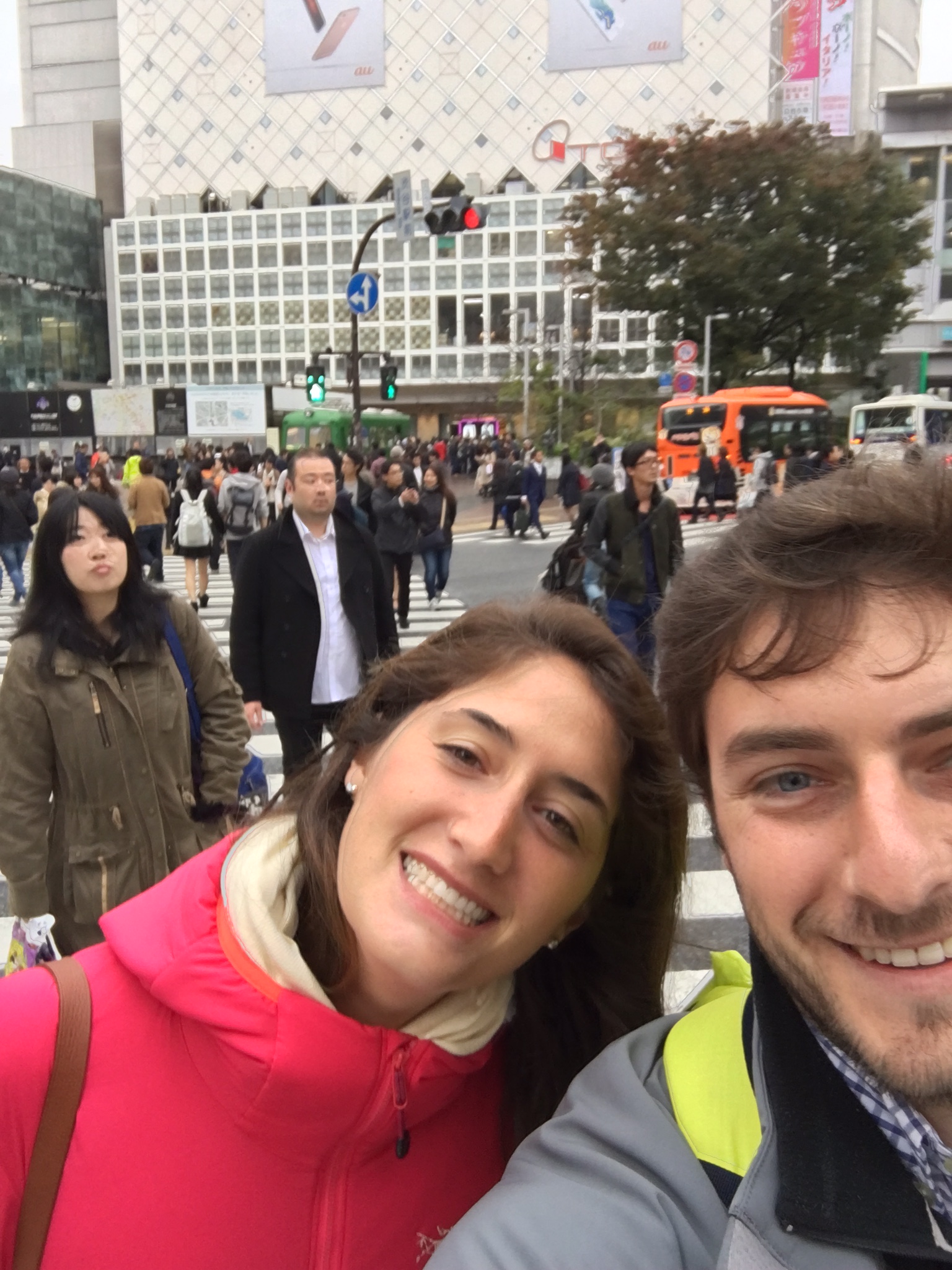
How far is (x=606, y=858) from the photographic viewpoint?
173cm

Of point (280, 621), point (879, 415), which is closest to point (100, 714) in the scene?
point (280, 621)

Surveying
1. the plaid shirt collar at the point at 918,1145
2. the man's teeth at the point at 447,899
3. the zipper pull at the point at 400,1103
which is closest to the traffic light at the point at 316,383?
the man's teeth at the point at 447,899

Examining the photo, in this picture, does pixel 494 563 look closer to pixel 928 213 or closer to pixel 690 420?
pixel 690 420

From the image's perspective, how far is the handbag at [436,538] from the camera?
42.4 feet

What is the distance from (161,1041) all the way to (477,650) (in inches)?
29.0

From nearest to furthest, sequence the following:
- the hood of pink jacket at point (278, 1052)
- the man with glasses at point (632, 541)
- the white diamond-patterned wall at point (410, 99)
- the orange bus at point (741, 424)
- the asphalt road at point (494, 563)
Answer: the hood of pink jacket at point (278, 1052)
the man with glasses at point (632, 541)
the asphalt road at point (494, 563)
the orange bus at point (741, 424)
the white diamond-patterned wall at point (410, 99)

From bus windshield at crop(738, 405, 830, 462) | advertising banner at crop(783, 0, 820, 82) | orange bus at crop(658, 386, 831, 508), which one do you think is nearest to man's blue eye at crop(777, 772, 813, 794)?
orange bus at crop(658, 386, 831, 508)

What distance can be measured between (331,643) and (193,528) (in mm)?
7653

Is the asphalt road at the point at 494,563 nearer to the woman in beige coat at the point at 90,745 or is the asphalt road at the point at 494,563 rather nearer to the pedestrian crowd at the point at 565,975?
the woman in beige coat at the point at 90,745

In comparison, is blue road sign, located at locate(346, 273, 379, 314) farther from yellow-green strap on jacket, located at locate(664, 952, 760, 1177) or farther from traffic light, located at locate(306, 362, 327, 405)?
yellow-green strap on jacket, located at locate(664, 952, 760, 1177)

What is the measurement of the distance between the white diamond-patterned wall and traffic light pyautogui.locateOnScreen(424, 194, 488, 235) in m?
66.4

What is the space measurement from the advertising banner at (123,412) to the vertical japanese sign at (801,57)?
5304 cm

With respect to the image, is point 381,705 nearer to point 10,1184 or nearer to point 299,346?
point 10,1184

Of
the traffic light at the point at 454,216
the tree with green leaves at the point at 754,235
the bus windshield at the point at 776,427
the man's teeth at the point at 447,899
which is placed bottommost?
the man's teeth at the point at 447,899
